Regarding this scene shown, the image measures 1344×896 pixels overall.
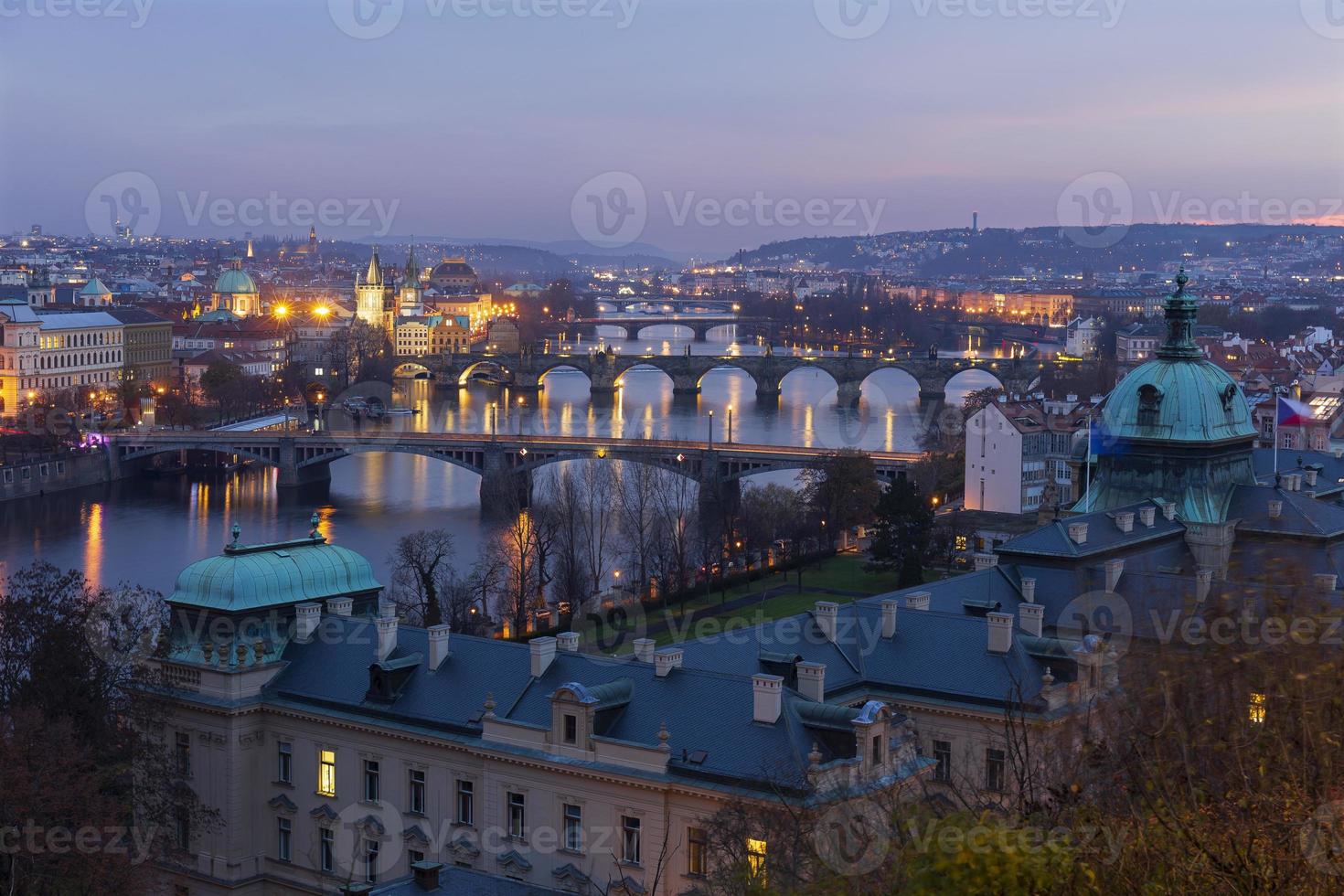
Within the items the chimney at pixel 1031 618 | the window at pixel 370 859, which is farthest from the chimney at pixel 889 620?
the window at pixel 370 859

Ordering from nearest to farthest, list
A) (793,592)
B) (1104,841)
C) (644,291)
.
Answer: (1104,841), (793,592), (644,291)

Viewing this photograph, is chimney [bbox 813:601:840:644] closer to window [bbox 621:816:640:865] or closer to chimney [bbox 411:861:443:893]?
window [bbox 621:816:640:865]

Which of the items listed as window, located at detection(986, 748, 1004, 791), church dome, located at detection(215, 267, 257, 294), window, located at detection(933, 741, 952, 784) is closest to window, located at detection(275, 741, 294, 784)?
window, located at detection(933, 741, 952, 784)

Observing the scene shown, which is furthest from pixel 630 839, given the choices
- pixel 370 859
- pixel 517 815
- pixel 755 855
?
pixel 370 859

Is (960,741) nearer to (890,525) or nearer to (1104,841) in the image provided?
(1104,841)

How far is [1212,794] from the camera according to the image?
20.1 feet

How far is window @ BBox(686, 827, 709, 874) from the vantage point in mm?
12352

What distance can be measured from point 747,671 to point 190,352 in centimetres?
6281

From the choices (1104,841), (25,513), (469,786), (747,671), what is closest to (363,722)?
(469,786)

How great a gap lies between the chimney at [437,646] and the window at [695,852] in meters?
3.08

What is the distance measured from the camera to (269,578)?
628 inches

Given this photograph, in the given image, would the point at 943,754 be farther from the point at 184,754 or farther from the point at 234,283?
the point at 234,283

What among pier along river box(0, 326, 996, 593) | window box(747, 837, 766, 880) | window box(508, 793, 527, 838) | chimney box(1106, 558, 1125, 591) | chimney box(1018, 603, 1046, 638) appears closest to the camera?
window box(747, 837, 766, 880)

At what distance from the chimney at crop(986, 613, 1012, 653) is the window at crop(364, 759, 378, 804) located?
5.07 metres
